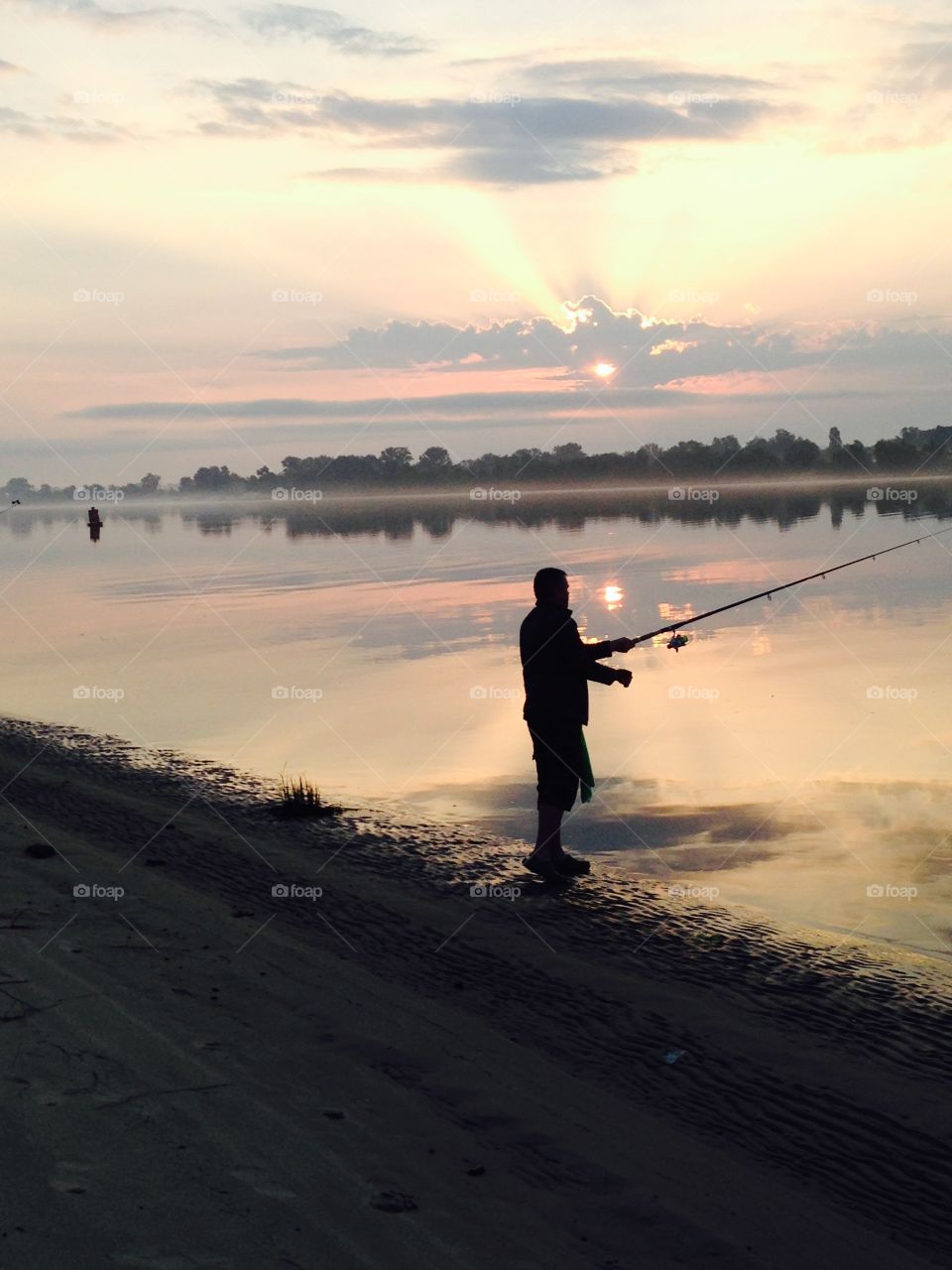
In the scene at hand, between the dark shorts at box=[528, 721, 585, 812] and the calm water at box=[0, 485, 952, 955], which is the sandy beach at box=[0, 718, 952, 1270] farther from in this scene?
the calm water at box=[0, 485, 952, 955]

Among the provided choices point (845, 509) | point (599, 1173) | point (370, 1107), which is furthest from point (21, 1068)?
point (845, 509)

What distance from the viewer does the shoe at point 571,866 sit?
8.70 m

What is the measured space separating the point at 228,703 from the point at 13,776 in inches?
164

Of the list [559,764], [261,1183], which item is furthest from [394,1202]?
[559,764]

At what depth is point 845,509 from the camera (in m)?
58.5

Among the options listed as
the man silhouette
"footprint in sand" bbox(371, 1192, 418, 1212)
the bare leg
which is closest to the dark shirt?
the man silhouette

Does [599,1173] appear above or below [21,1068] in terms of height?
below

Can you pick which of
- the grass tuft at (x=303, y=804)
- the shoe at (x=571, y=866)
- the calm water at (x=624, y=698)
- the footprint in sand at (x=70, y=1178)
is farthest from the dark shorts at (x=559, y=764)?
the footprint in sand at (x=70, y=1178)

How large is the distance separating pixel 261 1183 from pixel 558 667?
524 centimetres

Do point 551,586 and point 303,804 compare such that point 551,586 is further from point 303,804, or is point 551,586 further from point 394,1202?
point 394,1202

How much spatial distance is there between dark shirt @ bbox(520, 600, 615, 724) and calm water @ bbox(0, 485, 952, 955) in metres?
1.18

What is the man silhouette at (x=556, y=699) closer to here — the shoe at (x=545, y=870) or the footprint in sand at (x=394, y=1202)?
the shoe at (x=545, y=870)

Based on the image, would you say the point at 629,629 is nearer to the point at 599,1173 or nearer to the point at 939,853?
the point at 939,853

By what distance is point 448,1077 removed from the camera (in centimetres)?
531
